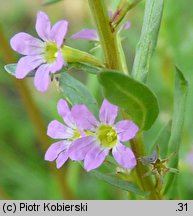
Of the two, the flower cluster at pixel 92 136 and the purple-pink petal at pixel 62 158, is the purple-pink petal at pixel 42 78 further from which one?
the purple-pink petal at pixel 62 158

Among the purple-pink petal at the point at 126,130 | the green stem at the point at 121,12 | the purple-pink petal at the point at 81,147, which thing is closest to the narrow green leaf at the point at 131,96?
the purple-pink petal at the point at 126,130

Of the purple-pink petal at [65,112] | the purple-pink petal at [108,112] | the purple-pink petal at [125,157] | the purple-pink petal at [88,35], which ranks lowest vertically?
the purple-pink petal at [125,157]

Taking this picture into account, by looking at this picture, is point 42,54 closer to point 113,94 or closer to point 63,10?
point 113,94

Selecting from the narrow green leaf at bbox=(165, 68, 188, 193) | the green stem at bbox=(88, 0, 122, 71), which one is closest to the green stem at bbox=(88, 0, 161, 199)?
Result: the green stem at bbox=(88, 0, 122, 71)

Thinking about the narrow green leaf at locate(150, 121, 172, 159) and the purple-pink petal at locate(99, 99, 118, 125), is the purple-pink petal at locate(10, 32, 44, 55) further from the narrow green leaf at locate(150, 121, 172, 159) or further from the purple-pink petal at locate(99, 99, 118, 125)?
the narrow green leaf at locate(150, 121, 172, 159)

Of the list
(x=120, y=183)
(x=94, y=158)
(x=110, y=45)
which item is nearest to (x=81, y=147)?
(x=94, y=158)

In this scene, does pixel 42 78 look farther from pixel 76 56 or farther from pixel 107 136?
pixel 107 136

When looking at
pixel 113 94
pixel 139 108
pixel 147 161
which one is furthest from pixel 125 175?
pixel 113 94
